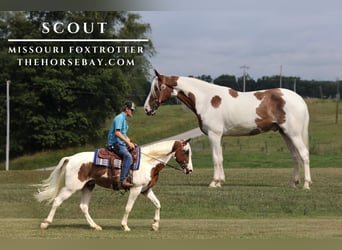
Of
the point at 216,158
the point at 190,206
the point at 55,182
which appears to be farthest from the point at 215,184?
the point at 55,182

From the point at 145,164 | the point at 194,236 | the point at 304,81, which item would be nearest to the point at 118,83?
the point at 304,81

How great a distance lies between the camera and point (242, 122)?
16.9 m

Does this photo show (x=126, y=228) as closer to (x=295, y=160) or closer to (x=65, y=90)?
(x=295, y=160)

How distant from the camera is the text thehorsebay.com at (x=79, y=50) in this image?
18609 millimetres

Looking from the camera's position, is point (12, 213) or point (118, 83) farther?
point (118, 83)

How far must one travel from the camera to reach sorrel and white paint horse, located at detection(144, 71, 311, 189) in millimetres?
16812

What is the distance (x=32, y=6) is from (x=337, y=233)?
6.01 metres

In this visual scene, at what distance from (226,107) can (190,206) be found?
3.11 m

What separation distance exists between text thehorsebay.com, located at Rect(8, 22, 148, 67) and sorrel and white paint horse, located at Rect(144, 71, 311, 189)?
8.53 ft

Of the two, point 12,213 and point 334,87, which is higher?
point 334,87

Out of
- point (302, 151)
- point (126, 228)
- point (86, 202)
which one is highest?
point (302, 151)

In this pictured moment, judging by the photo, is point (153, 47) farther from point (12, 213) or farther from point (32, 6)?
point (32, 6)

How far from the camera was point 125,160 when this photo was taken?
11.4m

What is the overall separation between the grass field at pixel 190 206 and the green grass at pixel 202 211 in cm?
1
